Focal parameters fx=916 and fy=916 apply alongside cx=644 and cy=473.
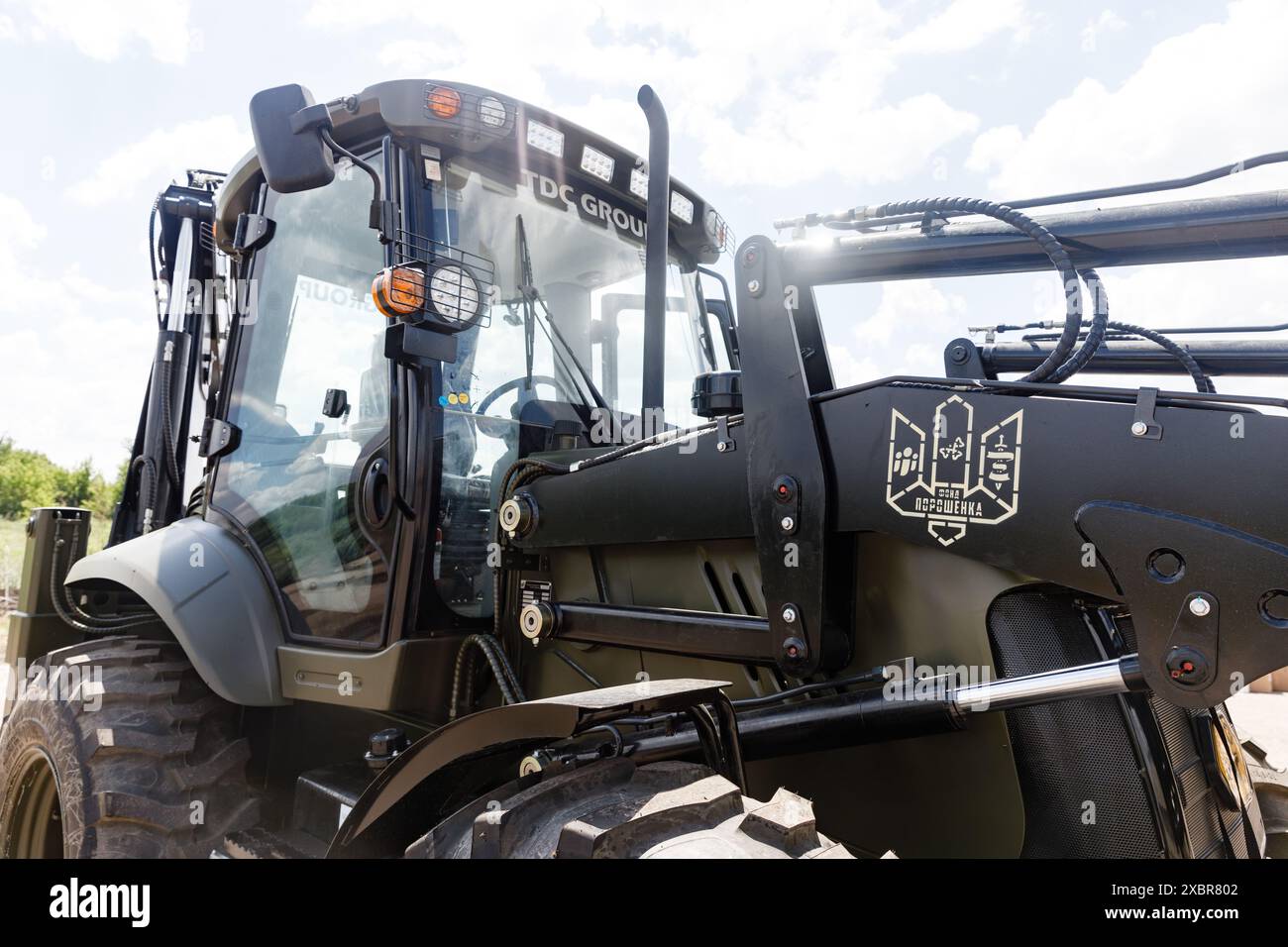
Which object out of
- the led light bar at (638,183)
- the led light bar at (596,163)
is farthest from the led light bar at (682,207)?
the led light bar at (596,163)

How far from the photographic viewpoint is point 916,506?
173 centimetres

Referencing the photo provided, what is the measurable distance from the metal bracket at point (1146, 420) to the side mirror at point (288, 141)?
188cm

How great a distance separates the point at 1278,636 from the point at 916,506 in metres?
0.59

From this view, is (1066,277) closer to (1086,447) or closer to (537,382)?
(1086,447)

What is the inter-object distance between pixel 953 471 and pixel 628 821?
852 mm

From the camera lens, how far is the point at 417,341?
7.77 ft

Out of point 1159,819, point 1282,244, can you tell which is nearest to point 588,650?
point 1159,819

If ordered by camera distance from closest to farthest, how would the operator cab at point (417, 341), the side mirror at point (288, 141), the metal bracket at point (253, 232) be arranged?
1. the side mirror at point (288, 141)
2. the operator cab at point (417, 341)
3. the metal bracket at point (253, 232)

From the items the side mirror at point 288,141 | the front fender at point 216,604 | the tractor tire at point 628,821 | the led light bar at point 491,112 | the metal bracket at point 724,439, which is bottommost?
the tractor tire at point 628,821

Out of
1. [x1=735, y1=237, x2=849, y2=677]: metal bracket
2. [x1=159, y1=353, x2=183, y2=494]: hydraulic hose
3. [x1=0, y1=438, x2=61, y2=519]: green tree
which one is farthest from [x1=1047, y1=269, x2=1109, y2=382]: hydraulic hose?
[x1=0, y1=438, x2=61, y2=519]: green tree

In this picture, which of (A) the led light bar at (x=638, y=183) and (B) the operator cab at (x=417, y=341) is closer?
(B) the operator cab at (x=417, y=341)

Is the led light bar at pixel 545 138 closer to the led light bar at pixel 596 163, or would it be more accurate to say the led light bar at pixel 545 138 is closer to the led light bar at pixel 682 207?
the led light bar at pixel 596 163

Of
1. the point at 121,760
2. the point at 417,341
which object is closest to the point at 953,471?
the point at 417,341

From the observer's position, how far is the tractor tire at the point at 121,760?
8.57 feet
